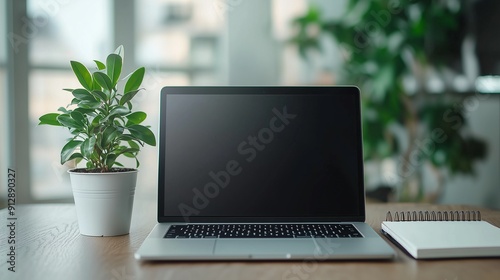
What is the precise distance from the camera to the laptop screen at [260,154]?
0.91m

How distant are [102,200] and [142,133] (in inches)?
5.9

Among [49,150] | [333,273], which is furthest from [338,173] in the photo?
[49,150]

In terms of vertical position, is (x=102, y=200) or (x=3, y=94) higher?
(x=3, y=94)

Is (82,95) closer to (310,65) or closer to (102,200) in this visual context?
(102,200)

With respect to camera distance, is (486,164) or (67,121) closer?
(67,121)

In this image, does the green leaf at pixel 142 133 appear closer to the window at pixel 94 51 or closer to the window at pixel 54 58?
the window at pixel 94 51

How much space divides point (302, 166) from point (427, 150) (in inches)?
63.4

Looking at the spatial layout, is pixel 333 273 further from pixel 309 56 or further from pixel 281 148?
pixel 309 56

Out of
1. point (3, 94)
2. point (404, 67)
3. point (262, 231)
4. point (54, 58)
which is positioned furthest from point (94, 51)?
point (262, 231)

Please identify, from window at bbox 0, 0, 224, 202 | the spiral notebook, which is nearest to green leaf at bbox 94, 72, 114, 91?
the spiral notebook

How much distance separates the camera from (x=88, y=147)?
2.74ft

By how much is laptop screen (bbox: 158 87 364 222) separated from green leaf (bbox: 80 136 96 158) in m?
0.14

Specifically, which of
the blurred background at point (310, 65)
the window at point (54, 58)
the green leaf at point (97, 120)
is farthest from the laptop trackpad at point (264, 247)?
the window at point (54, 58)

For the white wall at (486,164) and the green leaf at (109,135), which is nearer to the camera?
the green leaf at (109,135)
